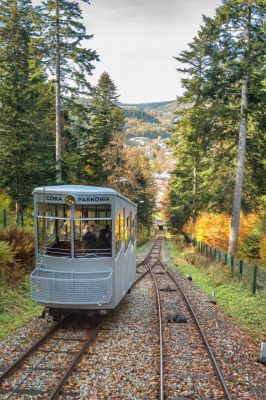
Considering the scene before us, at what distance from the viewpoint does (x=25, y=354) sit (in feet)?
28.1

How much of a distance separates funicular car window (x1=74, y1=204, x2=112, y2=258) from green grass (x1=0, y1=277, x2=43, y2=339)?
8.72 ft

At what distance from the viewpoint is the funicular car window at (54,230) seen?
11148mm

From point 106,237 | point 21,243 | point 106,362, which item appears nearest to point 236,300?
point 106,237

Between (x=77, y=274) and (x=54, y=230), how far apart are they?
1666 millimetres

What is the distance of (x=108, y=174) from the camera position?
40.7 meters

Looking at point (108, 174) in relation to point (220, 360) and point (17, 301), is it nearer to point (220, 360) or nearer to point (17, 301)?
point (17, 301)

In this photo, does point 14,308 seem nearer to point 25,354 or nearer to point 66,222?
point 66,222

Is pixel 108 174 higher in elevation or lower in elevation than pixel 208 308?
higher

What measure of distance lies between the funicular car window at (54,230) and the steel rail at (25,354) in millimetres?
2079

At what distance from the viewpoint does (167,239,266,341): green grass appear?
1230cm

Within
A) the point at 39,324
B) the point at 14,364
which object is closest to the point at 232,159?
the point at 39,324

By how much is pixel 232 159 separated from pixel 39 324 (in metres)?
14.4

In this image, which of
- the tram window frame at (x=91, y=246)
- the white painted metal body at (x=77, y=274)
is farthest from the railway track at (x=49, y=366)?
the tram window frame at (x=91, y=246)

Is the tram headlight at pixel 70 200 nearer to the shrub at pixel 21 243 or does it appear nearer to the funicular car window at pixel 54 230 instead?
the funicular car window at pixel 54 230
